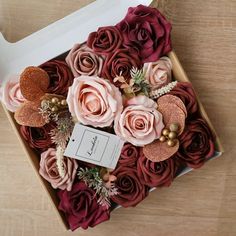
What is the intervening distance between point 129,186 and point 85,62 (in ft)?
0.80

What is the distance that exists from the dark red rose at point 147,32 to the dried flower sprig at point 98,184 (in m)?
0.23

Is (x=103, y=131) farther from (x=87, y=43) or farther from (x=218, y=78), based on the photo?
(x=218, y=78)

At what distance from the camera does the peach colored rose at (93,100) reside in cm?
66

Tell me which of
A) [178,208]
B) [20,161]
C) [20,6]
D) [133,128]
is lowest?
[178,208]

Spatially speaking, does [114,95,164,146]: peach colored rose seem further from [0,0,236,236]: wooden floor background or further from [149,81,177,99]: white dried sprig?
[0,0,236,236]: wooden floor background

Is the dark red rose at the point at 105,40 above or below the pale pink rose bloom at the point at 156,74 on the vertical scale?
above

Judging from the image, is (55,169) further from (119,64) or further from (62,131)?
(119,64)

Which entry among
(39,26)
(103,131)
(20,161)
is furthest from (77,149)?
(39,26)

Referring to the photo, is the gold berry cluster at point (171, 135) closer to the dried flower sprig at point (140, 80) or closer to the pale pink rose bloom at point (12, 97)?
the dried flower sprig at point (140, 80)

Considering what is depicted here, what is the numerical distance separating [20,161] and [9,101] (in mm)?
159

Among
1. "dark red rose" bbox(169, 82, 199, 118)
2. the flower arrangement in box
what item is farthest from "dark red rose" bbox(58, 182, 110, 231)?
"dark red rose" bbox(169, 82, 199, 118)

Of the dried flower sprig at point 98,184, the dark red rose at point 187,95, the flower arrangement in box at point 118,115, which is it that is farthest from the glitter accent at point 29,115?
the dark red rose at point 187,95

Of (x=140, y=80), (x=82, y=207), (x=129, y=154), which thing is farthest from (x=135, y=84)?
(x=82, y=207)

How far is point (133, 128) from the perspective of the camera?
67 cm
